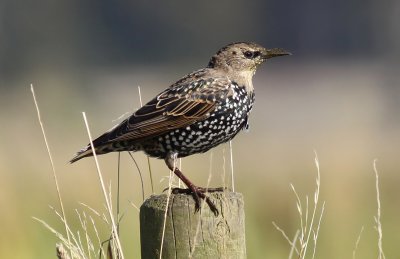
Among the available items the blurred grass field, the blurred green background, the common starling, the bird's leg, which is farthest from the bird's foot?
the blurred grass field

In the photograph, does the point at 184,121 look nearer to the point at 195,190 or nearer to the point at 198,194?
the point at 195,190

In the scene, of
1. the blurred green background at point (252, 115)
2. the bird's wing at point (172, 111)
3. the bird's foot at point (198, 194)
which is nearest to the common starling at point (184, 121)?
the bird's wing at point (172, 111)

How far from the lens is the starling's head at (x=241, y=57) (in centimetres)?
716

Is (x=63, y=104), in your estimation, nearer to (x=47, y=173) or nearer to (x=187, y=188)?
(x=47, y=173)

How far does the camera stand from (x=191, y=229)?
5574mm

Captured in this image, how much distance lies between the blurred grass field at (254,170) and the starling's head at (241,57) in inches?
58.6

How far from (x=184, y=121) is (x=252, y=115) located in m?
13.1

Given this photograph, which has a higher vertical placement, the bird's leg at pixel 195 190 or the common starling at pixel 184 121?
the common starling at pixel 184 121

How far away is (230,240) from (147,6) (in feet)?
87.0

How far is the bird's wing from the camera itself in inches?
263

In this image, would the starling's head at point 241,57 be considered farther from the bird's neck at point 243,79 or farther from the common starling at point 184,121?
the common starling at point 184,121

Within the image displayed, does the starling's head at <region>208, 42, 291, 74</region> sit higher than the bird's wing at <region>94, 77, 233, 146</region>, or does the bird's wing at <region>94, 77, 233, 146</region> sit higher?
the starling's head at <region>208, 42, 291, 74</region>

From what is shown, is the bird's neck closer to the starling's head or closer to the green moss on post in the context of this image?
the starling's head

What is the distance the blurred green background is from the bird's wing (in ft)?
0.53
